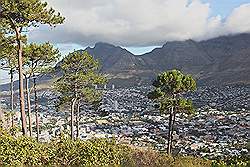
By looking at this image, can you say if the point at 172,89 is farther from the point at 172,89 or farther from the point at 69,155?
the point at 69,155

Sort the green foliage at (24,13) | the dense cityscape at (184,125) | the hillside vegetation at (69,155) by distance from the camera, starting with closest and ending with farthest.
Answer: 1. the hillside vegetation at (69,155)
2. the green foliage at (24,13)
3. the dense cityscape at (184,125)

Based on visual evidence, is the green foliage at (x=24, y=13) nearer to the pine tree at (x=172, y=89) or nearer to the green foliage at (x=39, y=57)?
the green foliage at (x=39, y=57)

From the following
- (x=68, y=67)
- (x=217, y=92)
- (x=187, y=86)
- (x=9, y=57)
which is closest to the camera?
(x=9, y=57)

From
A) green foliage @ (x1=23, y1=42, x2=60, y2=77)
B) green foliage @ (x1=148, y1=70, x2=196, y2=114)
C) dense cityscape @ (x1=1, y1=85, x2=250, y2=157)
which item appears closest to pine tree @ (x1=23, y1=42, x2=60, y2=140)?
green foliage @ (x1=23, y1=42, x2=60, y2=77)

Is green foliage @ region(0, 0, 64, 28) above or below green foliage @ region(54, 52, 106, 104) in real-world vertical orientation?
above

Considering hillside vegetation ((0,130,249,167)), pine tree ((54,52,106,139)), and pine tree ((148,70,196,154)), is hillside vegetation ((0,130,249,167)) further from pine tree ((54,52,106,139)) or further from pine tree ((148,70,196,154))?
pine tree ((148,70,196,154))

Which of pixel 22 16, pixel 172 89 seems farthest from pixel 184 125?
pixel 22 16

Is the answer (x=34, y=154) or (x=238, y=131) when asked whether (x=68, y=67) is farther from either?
(x=238, y=131)

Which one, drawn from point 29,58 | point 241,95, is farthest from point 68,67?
point 241,95

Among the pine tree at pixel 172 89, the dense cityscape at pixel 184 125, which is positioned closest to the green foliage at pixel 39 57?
the pine tree at pixel 172 89

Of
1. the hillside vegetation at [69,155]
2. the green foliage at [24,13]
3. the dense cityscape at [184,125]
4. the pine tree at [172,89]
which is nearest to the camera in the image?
the hillside vegetation at [69,155]

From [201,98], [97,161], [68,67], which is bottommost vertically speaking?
[201,98]
